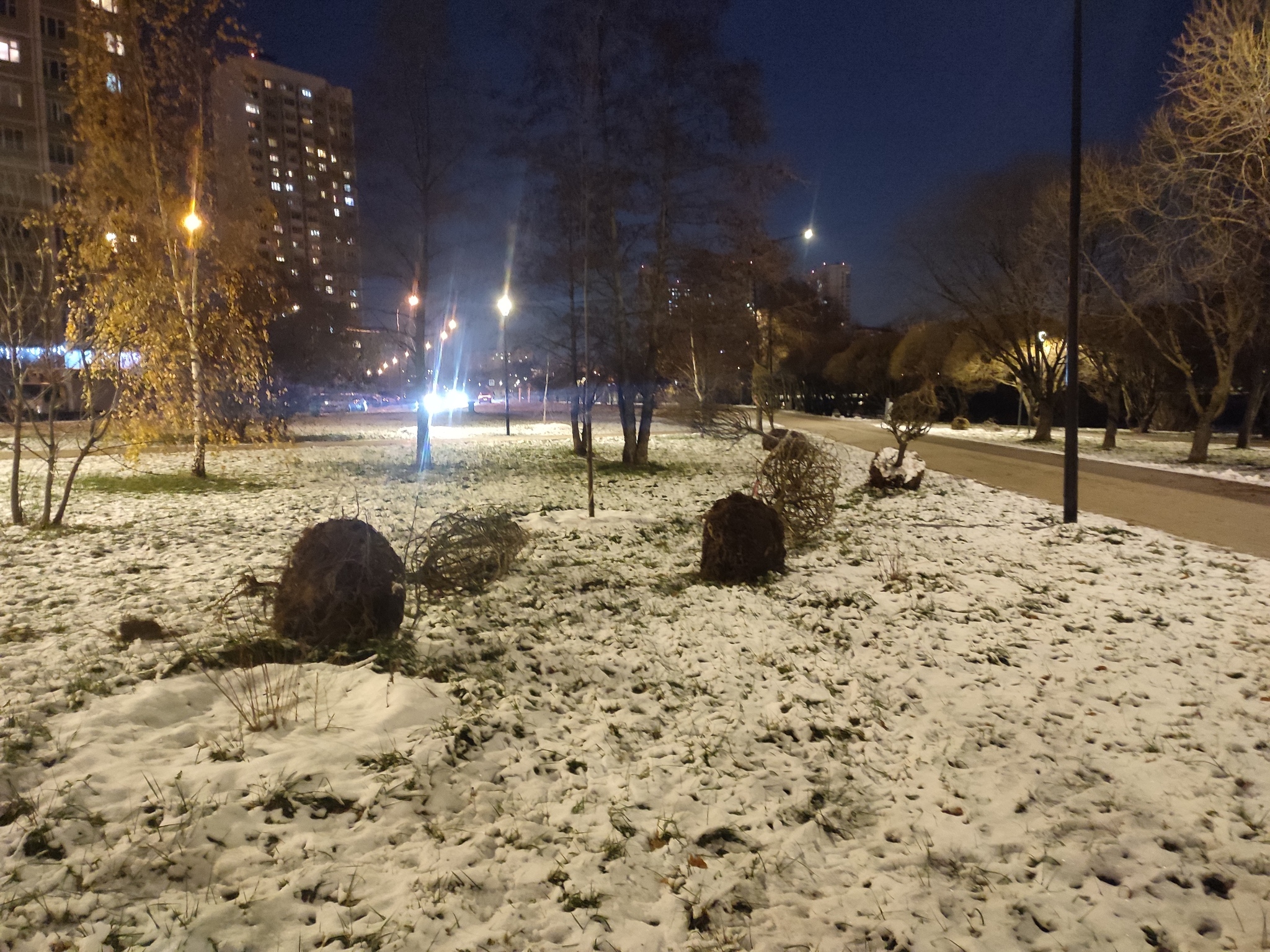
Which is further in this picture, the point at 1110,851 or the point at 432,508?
the point at 432,508

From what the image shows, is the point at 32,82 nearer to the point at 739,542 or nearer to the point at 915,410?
the point at 915,410

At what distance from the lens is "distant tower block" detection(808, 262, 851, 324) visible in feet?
209

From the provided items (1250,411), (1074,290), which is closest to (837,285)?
(1250,411)

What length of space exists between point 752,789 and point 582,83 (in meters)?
10.7

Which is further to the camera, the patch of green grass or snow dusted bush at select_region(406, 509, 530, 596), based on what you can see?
the patch of green grass

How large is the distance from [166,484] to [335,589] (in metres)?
10.7

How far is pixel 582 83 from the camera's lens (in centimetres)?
1137

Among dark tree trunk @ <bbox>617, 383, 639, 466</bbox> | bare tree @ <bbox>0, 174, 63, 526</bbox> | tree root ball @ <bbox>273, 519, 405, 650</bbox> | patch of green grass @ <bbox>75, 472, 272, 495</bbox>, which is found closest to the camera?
tree root ball @ <bbox>273, 519, 405, 650</bbox>

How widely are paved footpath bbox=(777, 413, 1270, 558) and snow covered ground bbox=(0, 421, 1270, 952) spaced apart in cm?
281

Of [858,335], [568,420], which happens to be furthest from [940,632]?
[858,335]

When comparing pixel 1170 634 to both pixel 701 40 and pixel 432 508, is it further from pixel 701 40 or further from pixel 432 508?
pixel 701 40

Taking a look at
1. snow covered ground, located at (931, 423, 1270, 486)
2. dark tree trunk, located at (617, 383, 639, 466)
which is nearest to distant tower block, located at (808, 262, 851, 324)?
snow covered ground, located at (931, 423, 1270, 486)

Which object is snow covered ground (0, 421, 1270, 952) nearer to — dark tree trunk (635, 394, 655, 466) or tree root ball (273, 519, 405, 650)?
tree root ball (273, 519, 405, 650)

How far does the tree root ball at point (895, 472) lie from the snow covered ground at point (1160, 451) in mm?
6659
